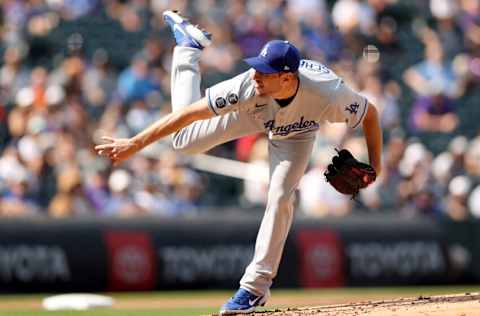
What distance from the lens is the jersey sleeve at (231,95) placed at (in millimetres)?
7168

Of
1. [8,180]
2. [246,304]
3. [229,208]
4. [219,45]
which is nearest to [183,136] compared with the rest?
[246,304]

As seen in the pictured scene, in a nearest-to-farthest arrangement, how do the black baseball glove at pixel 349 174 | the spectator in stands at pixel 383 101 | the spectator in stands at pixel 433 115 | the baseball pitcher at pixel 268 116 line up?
1. the baseball pitcher at pixel 268 116
2. the black baseball glove at pixel 349 174
3. the spectator in stands at pixel 383 101
4. the spectator in stands at pixel 433 115

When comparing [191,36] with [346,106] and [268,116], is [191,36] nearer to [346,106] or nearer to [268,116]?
[268,116]

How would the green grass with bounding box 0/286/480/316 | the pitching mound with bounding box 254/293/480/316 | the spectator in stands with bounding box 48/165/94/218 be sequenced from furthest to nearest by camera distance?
1. the spectator in stands with bounding box 48/165/94/218
2. the green grass with bounding box 0/286/480/316
3. the pitching mound with bounding box 254/293/480/316

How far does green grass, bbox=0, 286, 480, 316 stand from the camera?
31.9 ft

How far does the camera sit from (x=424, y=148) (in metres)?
15.0

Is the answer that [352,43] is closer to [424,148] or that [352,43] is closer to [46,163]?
[424,148]

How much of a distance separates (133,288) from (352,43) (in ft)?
17.9

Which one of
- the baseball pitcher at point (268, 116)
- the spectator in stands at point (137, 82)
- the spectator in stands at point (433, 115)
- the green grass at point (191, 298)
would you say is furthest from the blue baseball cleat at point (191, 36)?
the spectator in stands at point (433, 115)

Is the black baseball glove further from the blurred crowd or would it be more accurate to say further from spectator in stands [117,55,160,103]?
spectator in stands [117,55,160,103]

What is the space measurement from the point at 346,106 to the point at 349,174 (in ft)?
2.03

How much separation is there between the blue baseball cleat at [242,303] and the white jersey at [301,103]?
111 cm

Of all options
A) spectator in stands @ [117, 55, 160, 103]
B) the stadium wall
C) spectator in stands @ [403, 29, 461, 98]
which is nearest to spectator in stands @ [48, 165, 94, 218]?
the stadium wall

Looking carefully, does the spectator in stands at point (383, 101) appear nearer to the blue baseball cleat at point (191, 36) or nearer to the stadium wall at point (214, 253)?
the stadium wall at point (214, 253)
